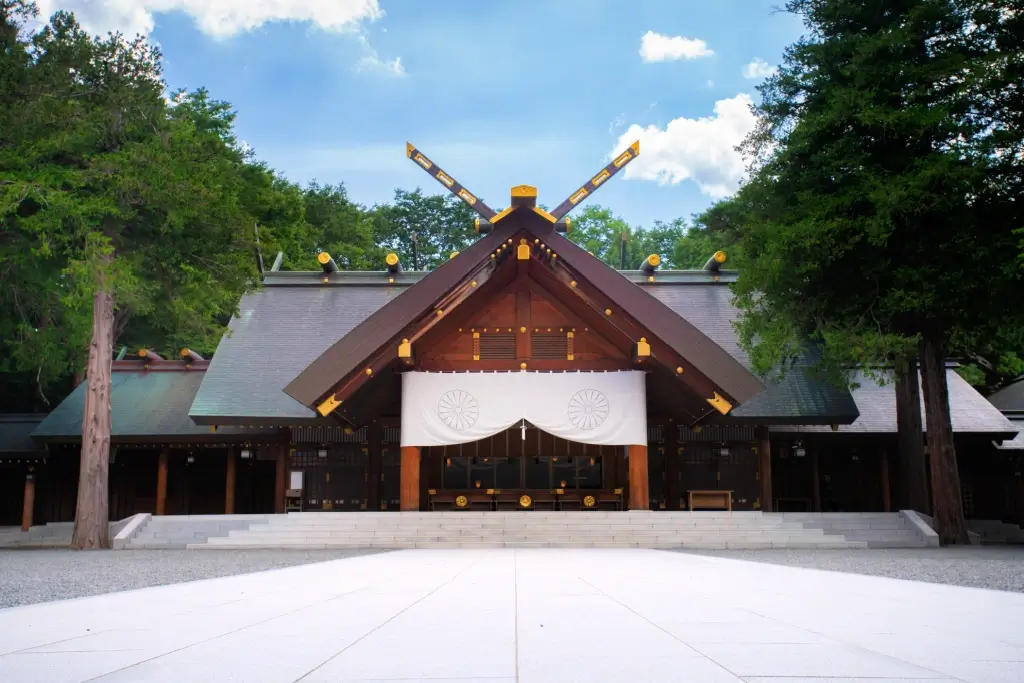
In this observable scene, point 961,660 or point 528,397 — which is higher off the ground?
point 528,397

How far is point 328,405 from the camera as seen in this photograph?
48.9 feet

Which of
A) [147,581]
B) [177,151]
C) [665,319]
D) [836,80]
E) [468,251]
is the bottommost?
[147,581]

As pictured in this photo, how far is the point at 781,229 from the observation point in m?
13.8

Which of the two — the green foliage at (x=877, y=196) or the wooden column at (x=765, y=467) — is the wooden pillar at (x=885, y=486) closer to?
the wooden column at (x=765, y=467)

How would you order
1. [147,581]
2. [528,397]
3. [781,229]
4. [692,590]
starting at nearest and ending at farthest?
1. [692,590]
2. [147,581]
3. [781,229]
4. [528,397]

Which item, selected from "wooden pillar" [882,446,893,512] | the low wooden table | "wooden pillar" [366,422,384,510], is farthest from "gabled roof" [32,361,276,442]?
"wooden pillar" [882,446,893,512]

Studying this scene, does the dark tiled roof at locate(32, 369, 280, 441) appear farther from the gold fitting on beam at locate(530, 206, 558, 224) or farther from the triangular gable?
the gold fitting on beam at locate(530, 206, 558, 224)

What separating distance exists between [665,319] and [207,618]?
11299 mm

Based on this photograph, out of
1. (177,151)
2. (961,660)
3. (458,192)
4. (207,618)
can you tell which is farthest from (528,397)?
(961,660)

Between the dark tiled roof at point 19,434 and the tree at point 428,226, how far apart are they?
20412 mm

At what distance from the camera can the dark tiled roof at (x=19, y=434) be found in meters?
19.7

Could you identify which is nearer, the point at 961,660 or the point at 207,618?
the point at 961,660

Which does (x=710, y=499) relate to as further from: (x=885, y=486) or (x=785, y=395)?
(x=885, y=486)

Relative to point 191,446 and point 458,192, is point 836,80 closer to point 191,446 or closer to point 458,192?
point 458,192
